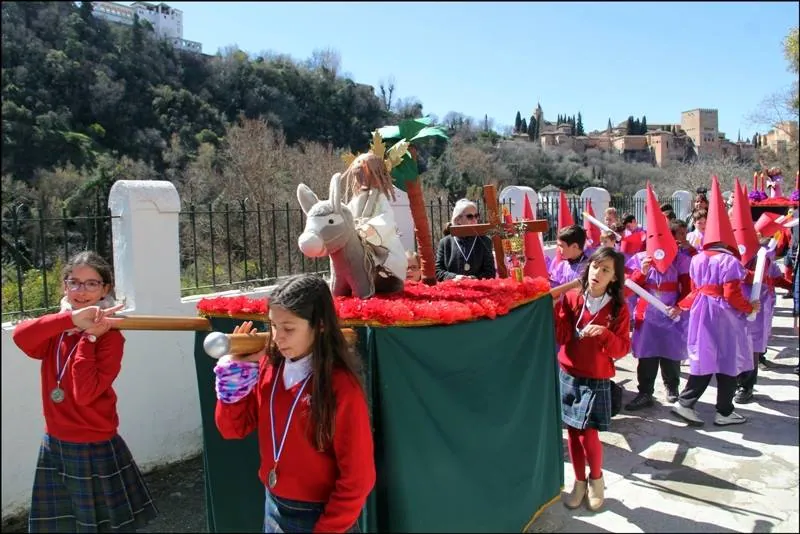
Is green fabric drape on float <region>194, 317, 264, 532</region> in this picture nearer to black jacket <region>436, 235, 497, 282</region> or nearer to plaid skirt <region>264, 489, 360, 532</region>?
plaid skirt <region>264, 489, 360, 532</region>

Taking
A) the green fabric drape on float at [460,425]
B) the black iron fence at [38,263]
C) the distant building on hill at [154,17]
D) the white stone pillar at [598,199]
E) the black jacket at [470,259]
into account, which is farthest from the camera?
the distant building on hill at [154,17]

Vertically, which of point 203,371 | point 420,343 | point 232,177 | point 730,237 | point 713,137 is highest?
point 713,137

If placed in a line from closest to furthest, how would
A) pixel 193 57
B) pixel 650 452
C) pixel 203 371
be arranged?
pixel 203 371 < pixel 650 452 < pixel 193 57

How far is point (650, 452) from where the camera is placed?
4180 millimetres

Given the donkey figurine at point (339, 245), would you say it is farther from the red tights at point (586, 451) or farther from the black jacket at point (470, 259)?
the black jacket at point (470, 259)

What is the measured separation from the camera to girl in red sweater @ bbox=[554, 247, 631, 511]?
10.4ft

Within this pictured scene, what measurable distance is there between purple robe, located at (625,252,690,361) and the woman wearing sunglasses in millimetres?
1638

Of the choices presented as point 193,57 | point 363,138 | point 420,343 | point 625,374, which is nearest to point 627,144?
point 363,138

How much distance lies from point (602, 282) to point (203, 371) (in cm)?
224

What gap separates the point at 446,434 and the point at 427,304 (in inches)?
22.1

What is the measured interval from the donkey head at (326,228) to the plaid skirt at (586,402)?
1.61m

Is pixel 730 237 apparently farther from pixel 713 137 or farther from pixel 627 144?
pixel 627 144

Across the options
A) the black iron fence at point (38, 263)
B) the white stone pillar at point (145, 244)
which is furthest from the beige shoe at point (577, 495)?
the black iron fence at point (38, 263)

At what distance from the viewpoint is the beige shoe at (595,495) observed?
3.22 metres
